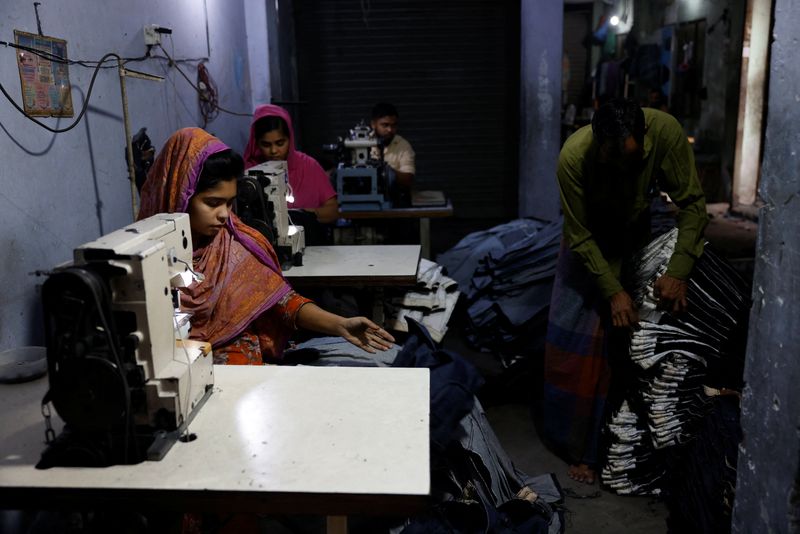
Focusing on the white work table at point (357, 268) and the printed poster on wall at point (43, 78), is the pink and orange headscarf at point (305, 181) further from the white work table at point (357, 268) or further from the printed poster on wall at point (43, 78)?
the printed poster on wall at point (43, 78)

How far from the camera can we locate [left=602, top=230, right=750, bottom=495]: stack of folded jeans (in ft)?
8.90

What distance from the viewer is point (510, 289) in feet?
15.3

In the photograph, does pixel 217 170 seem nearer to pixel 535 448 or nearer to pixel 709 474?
pixel 709 474

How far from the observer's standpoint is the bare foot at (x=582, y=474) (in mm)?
3137

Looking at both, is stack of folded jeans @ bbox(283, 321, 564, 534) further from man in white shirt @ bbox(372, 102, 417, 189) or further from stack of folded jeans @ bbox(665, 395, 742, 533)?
man in white shirt @ bbox(372, 102, 417, 189)

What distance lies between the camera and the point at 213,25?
4.71m

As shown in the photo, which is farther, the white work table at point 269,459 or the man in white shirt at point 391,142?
the man in white shirt at point 391,142

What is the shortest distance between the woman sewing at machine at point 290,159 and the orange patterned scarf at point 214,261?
1.57m

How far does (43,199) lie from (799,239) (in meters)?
2.34

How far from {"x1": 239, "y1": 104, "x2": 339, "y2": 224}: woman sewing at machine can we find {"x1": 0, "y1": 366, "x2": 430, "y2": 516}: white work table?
223 cm

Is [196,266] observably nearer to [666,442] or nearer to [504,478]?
[504,478]

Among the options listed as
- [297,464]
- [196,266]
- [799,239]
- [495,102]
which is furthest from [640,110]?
[495,102]

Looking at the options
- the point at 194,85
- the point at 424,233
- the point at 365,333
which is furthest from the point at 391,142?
the point at 365,333

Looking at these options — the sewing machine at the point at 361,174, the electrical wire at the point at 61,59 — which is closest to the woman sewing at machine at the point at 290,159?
the sewing machine at the point at 361,174
